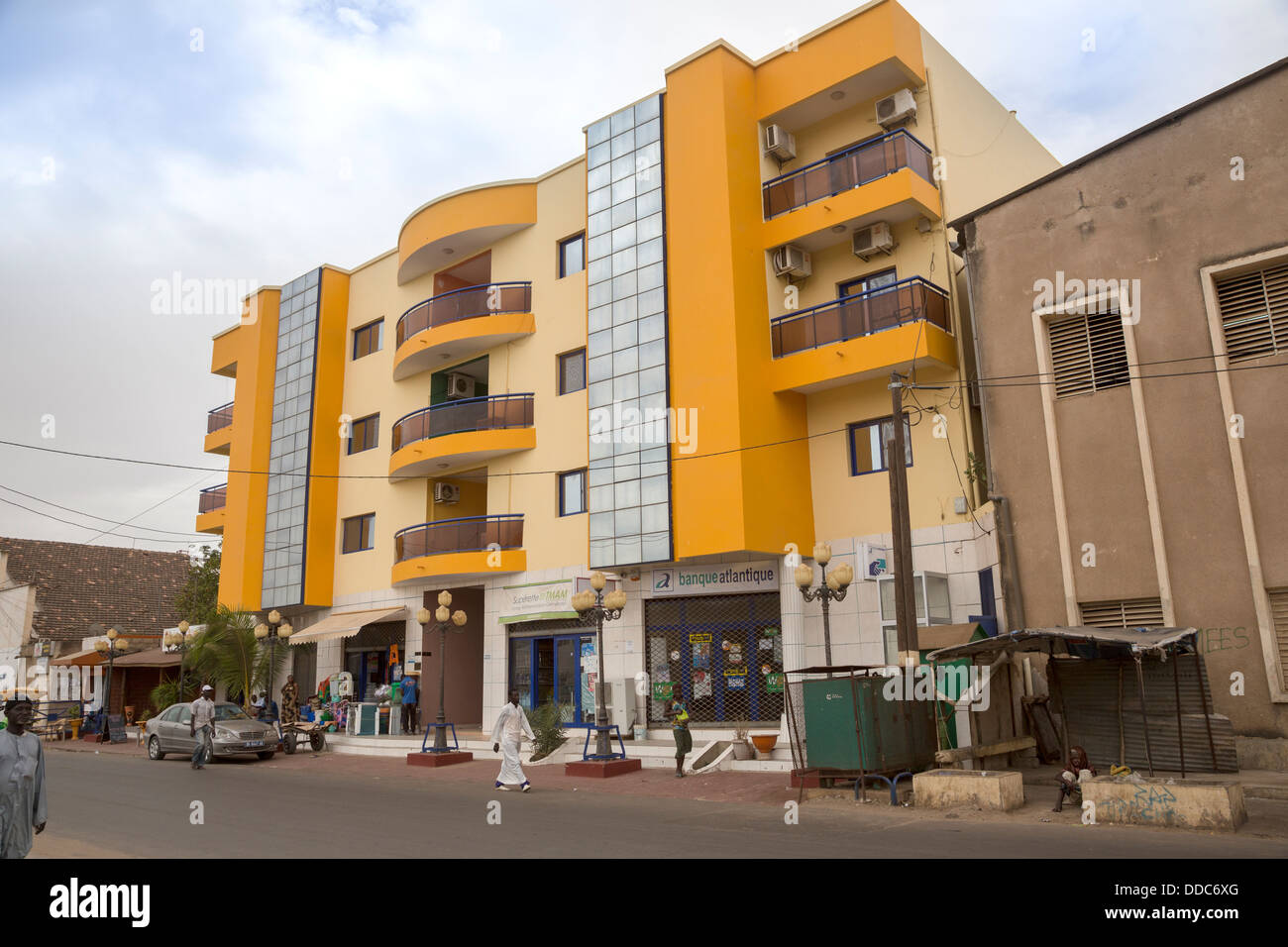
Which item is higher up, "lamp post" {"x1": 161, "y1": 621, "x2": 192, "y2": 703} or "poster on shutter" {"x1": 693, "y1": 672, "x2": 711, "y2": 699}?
"lamp post" {"x1": 161, "y1": 621, "x2": 192, "y2": 703}

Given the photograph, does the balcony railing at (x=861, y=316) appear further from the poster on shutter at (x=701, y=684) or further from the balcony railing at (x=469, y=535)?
the balcony railing at (x=469, y=535)

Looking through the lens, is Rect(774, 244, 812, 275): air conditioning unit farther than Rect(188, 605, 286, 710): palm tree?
No

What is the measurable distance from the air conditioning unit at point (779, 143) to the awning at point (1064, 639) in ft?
43.3

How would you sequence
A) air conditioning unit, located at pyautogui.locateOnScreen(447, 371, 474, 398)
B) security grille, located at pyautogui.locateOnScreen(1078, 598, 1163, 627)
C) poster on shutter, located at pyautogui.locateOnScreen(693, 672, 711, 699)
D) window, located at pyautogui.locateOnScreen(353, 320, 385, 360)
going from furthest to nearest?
window, located at pyautogui.locateOnScreen(353, 320, 385, 360), air conditioning unit, located at pyautogui.locateOnScreen(447, 371, 474, 398), poster on shutter, located at pyautogui.locateOnScreen(693, 672, 711, 699), security grille, located at pyautogui.locateOnScreen(1078, 598, 1163, 627)

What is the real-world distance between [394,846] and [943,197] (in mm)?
16853

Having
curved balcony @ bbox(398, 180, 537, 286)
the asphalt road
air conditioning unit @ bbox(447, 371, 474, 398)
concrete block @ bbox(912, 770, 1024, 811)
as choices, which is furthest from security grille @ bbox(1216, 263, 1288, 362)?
air conditioning unit @ bbox(447, 371, 474, 398)

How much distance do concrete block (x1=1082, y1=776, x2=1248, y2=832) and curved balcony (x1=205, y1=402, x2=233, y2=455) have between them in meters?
32.8

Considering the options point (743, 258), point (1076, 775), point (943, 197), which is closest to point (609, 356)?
point (743, 258)

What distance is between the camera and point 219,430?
3619cm

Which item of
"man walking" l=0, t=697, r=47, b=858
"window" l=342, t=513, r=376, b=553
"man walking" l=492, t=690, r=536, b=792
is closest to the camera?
"man walking" l=0, t=697, r=47, b=858

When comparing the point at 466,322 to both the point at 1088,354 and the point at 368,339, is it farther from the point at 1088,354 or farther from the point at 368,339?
the point at 1088,354

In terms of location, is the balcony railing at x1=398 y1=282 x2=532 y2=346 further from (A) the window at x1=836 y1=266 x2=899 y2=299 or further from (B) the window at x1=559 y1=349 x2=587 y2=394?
(A) the window at x1=836 y1=266 x2=899 y2=299

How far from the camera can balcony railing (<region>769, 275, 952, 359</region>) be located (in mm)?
18797

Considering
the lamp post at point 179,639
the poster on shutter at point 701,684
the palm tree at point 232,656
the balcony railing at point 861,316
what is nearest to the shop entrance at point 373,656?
the palm tree at point 232,656
